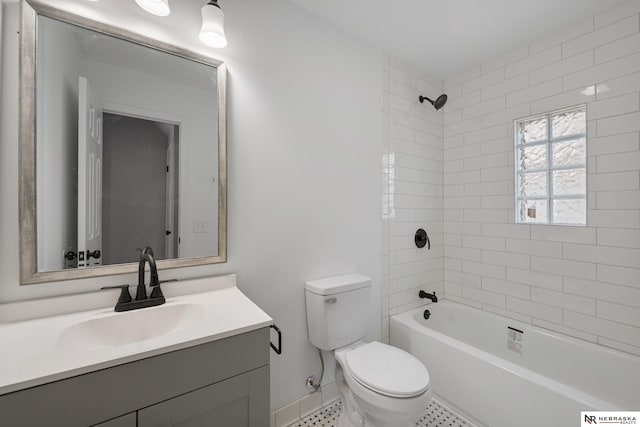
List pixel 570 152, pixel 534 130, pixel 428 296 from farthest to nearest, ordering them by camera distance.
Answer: pixel 428 296, pixel 534 130, pixel 570 152

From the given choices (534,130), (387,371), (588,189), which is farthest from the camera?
(534,130)

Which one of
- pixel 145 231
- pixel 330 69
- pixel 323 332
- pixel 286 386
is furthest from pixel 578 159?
pixel 145 231

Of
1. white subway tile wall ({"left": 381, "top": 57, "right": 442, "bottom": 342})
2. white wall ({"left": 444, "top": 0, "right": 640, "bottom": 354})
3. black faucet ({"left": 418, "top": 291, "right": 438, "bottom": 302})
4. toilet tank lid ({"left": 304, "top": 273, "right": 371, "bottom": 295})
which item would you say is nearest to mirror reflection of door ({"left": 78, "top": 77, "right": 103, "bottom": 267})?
toilet tank lid ({"left": 304, "top": 273, "right": 371, "bottom": 295})

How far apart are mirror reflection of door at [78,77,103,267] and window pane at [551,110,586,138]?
2.74 meters

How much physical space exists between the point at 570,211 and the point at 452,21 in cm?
153

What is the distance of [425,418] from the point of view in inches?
65.4

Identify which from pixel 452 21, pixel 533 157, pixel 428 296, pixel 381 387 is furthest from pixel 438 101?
pixel 381 387

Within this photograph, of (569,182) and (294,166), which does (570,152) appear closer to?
(569,182)

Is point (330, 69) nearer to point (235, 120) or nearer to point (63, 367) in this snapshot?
point (235, 120)

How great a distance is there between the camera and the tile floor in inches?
63.2

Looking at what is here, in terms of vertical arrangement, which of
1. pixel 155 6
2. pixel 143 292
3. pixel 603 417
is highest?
pixel 155 6

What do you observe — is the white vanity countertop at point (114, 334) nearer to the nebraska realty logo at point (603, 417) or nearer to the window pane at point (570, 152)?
the nebraska realty logo at point (603, 417)

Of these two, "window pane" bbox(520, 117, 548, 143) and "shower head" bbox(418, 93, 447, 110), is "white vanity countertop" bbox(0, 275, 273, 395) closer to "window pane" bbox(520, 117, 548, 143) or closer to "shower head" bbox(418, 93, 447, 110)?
"shower head" bbox(418, 93, 447, 110)

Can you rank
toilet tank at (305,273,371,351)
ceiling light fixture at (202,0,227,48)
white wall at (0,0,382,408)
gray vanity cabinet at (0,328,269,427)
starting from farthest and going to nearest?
toilet tank at (305,273,371,351)
white wall at (0,0,382,408)
ceiling light fixture at (202,0,227,48)
gray vanity cabinet at (0,328,269,427)
